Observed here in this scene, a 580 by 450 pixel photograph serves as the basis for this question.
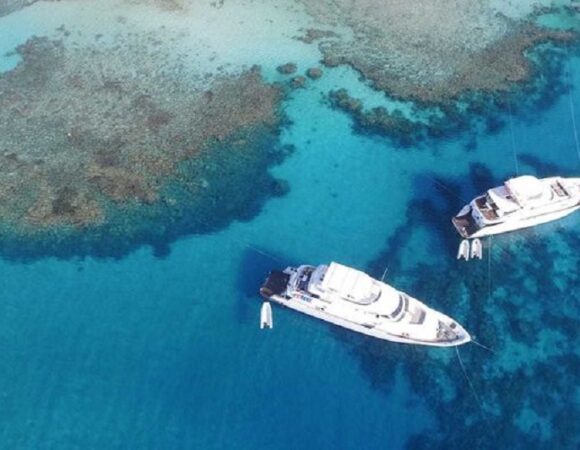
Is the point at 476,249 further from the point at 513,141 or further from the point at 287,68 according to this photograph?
the point at 287,68

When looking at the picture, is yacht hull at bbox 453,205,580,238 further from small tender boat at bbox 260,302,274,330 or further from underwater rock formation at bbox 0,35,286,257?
small tender boat at bbox 260,302,274,330

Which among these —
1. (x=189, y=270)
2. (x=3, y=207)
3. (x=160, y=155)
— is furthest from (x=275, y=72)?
(x=3, y=207)

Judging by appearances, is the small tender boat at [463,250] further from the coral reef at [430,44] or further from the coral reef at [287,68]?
the coral reef at [287,68]

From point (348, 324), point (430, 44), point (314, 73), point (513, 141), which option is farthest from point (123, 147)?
point (513, 141)

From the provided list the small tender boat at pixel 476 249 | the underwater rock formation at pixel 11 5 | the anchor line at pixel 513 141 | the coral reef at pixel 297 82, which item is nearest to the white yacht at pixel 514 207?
the small tender boat at pixel 476 249

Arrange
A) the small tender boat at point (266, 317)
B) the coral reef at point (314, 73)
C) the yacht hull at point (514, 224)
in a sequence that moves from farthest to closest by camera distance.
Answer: the coral reef at point (314, 73) < the yacht hull at point (514, 224) < the small tender boat at point (266, 317)

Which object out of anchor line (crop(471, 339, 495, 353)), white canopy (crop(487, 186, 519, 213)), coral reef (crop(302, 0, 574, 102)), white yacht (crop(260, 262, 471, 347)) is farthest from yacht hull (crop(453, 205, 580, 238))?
coral reef (crop(302, 0, 574, 102))
